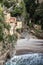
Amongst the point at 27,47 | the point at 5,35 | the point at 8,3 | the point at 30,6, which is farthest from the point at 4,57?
the point at 30,6

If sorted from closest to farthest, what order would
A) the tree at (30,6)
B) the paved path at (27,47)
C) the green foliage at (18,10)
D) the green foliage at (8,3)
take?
1. the paved path at (27,47)
2. the green foliage at (18,10)
3. the green foliage at (8,3)
4. the tree at (30,6)

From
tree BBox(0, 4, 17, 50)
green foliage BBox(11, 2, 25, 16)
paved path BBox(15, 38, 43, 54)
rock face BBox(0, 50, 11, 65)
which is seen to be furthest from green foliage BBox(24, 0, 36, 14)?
rock face BBox(0, 50, 11, 65)

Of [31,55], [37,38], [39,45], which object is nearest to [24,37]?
[37,38]

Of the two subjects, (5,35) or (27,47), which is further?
(27,47)

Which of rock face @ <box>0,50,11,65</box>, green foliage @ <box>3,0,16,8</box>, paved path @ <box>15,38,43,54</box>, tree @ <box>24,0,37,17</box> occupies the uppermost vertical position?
green foliage @ <box>3,0,16,8</box>

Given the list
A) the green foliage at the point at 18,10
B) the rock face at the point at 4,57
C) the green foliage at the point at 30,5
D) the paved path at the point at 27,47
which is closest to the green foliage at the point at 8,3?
the green foliage at the point at 18,10

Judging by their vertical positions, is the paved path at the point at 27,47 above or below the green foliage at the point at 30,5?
below

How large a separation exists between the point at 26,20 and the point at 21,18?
39.5 inches

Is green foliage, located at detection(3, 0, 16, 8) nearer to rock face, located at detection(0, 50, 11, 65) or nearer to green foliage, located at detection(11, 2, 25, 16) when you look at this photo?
green foliage, located at detection(11, 2, 25, 16)

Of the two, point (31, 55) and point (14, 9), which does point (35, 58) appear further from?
point (14, 9)

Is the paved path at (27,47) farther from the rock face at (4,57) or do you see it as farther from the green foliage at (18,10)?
the green foliage at (18,10)

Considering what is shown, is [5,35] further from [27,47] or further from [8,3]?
[8,3]

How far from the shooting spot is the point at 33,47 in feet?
74.1

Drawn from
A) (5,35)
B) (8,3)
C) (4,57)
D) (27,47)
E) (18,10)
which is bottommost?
(27,47)
